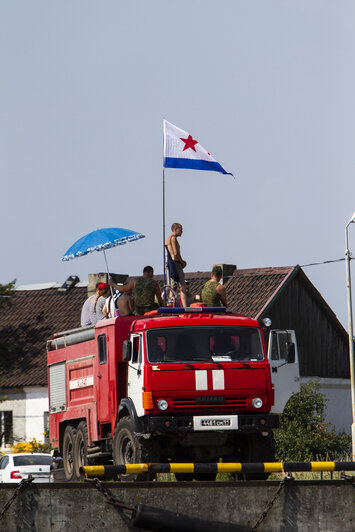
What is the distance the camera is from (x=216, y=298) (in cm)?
2008

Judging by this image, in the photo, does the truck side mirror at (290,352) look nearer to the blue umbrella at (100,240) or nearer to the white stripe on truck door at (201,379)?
the white stripe on truck door at (201,379)

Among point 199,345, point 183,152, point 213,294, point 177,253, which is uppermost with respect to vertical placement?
point 183,152

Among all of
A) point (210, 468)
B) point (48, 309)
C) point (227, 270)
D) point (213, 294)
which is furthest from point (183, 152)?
point (48, 309)

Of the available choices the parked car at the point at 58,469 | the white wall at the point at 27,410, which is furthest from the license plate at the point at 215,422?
the white wall at the point at 27,410

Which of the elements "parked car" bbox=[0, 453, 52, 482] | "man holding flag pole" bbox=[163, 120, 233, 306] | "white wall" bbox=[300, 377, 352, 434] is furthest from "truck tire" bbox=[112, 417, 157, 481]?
"white wall" bbox=[300, 377, 352, 434]

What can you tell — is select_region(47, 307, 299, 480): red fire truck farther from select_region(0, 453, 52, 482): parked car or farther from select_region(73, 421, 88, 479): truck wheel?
select_region(0, 453, 52, 482): parked car

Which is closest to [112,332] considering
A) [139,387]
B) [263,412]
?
[139,387]

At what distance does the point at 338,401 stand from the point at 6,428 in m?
14.0

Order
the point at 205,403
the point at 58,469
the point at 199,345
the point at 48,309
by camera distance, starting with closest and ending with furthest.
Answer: the point at 205,403
the point at 199,345
the point at 58,469
the point at 48,309

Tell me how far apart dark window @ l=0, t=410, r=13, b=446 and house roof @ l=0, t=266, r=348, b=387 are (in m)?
1.44

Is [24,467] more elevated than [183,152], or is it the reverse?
[183,152]

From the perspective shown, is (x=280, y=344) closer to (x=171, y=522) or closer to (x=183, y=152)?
(x=183, y=152)

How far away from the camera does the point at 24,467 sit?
29.4 meters

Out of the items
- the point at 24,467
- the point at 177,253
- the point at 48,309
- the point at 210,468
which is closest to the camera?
the point at 210,468
